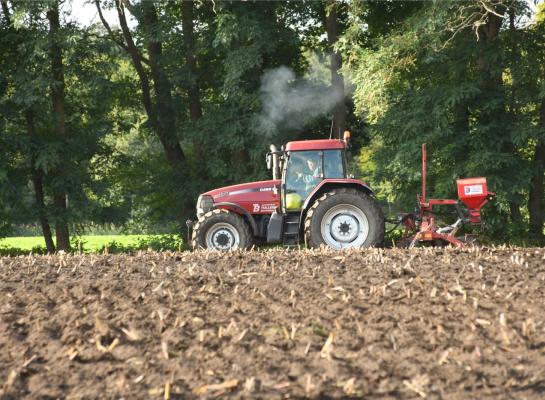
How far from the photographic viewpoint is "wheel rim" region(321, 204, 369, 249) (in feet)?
40.2

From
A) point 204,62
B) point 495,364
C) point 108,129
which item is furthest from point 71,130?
point 495,364

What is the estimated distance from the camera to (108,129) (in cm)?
2266

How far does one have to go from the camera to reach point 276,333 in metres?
5.90

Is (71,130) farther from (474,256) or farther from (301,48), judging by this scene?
(474,256)

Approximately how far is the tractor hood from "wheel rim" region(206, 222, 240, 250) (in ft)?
2.03

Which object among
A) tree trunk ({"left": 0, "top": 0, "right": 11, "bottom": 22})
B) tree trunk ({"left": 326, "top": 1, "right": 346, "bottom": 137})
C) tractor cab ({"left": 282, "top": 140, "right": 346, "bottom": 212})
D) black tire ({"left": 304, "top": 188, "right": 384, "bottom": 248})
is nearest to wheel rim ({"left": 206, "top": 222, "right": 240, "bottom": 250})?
tractor cab ({"left": 282, "top": 140, "right": 346, "bottom": 212})

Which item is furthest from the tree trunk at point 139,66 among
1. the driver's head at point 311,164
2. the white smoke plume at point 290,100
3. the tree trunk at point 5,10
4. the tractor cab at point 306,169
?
the driver's head at point 311,164

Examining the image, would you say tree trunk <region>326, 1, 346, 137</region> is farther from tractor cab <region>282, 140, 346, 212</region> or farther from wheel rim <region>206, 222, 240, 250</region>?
wheel rim <region>206, 222, 240, 250</region>

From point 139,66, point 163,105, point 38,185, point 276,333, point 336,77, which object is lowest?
point 276,333

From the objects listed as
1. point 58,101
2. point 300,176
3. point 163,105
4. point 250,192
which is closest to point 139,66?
point 163,105

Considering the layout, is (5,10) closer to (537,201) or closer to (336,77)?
(336,77)

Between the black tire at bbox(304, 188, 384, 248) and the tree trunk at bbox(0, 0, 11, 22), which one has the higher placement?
the tree trunk at bbox(0, 0, 11, 22)

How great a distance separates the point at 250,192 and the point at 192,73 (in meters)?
9.49

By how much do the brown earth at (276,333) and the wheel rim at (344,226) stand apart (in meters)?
3.58
